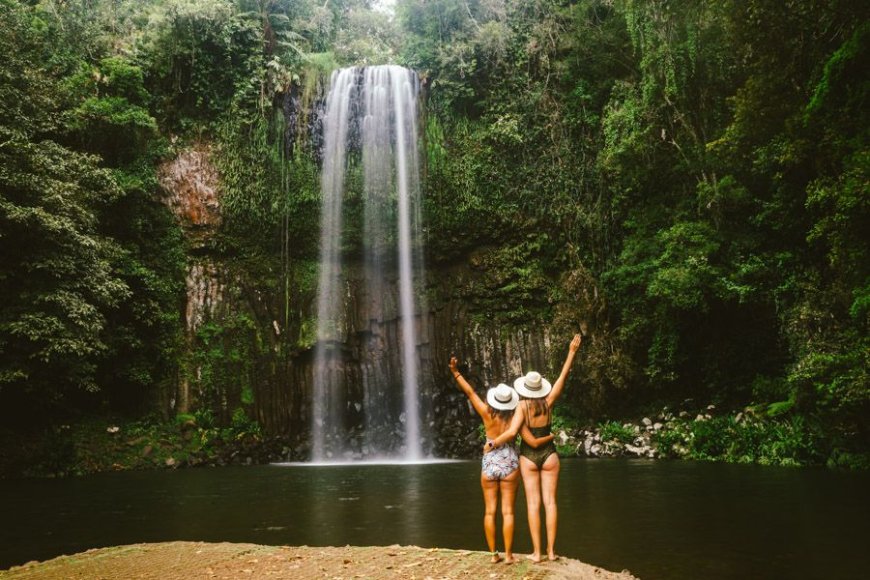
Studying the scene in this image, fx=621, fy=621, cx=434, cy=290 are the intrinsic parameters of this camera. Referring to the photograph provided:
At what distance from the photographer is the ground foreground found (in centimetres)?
470

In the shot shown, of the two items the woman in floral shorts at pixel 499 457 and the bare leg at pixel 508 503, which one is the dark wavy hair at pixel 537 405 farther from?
the bare leg at pixel 508 503

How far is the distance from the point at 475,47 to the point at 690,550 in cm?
1925

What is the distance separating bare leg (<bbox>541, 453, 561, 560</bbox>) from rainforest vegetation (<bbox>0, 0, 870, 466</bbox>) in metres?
7.00

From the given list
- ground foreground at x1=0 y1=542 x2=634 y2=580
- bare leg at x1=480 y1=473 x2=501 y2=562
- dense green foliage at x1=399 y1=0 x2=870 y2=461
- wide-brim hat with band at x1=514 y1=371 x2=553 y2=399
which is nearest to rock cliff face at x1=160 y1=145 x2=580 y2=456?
dense green foliage at x1=399 y1=0 x2=870 y2=461

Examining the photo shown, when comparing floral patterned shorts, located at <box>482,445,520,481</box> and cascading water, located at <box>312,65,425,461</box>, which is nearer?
floral patterned shorts, located at <box>482,445,520,481</box>

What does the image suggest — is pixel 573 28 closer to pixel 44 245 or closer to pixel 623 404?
pixel 623 404

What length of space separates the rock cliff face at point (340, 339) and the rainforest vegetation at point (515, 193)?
234 mm

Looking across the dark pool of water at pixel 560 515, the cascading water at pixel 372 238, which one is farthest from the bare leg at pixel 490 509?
the cascading water at pixel 372 238

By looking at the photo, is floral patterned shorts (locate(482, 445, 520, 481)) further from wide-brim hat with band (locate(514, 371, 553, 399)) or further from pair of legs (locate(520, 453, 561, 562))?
wide-brim hat with band (locate(514, 371, 553, 399))

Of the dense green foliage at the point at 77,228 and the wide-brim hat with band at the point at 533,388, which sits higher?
the dense green foliage at the point at 77,228

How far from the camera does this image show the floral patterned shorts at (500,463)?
5.05 meters

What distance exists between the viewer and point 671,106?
17.5 m

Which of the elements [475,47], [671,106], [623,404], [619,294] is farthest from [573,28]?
[623,404]

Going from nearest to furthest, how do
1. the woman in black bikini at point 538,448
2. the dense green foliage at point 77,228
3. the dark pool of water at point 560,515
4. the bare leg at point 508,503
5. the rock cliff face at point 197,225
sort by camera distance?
the bare leg at point 508,503 → the woman in black bikini at point 538,448 → the dark pool of water at point 560,515 → the dense green foliage at point 77,228 → the rock cliff face at point 197,225
